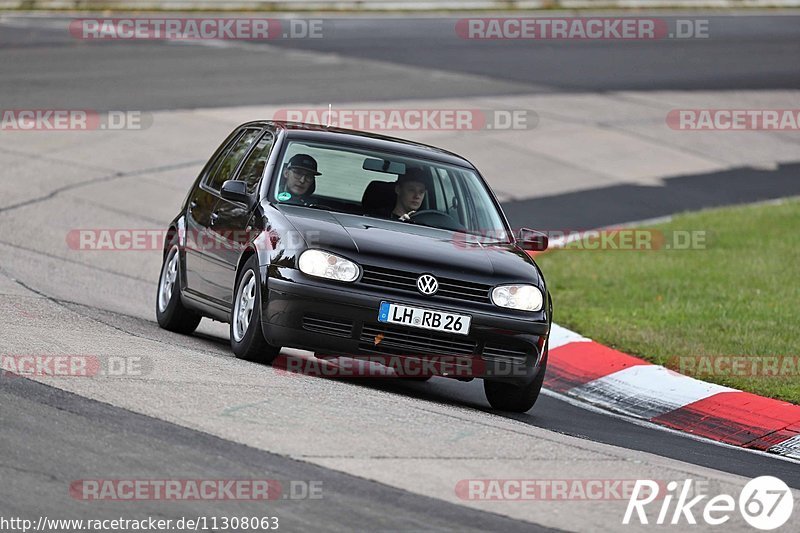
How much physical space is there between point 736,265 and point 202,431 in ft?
29.3

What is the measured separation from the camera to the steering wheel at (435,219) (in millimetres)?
9461

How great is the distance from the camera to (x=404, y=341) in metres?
8.36

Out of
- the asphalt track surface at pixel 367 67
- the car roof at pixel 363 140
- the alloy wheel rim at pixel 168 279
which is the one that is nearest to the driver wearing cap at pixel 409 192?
the car roof at pixel 363 140

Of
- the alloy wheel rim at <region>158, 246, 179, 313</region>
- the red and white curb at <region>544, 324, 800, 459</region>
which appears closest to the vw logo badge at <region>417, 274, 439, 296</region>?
the red and white curb at <region>544, 324, 800, 459</region>

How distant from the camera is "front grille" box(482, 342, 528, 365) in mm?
8523

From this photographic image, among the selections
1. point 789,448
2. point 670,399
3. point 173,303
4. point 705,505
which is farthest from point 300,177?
point 705,505

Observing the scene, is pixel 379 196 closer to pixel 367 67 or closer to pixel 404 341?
pixel 404 341

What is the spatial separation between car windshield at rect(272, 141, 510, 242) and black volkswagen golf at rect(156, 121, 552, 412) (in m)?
0.01

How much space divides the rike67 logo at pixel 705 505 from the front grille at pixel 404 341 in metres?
2.03

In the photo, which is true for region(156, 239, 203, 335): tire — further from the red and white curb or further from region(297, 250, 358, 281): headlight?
the red and white curb

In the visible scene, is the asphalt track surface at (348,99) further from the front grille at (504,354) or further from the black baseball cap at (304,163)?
the black baseball cap at (304,163)

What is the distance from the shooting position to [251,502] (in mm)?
5852

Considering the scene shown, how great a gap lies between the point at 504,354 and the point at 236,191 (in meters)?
2.09

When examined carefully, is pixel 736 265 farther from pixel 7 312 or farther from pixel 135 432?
pixel 135 432
